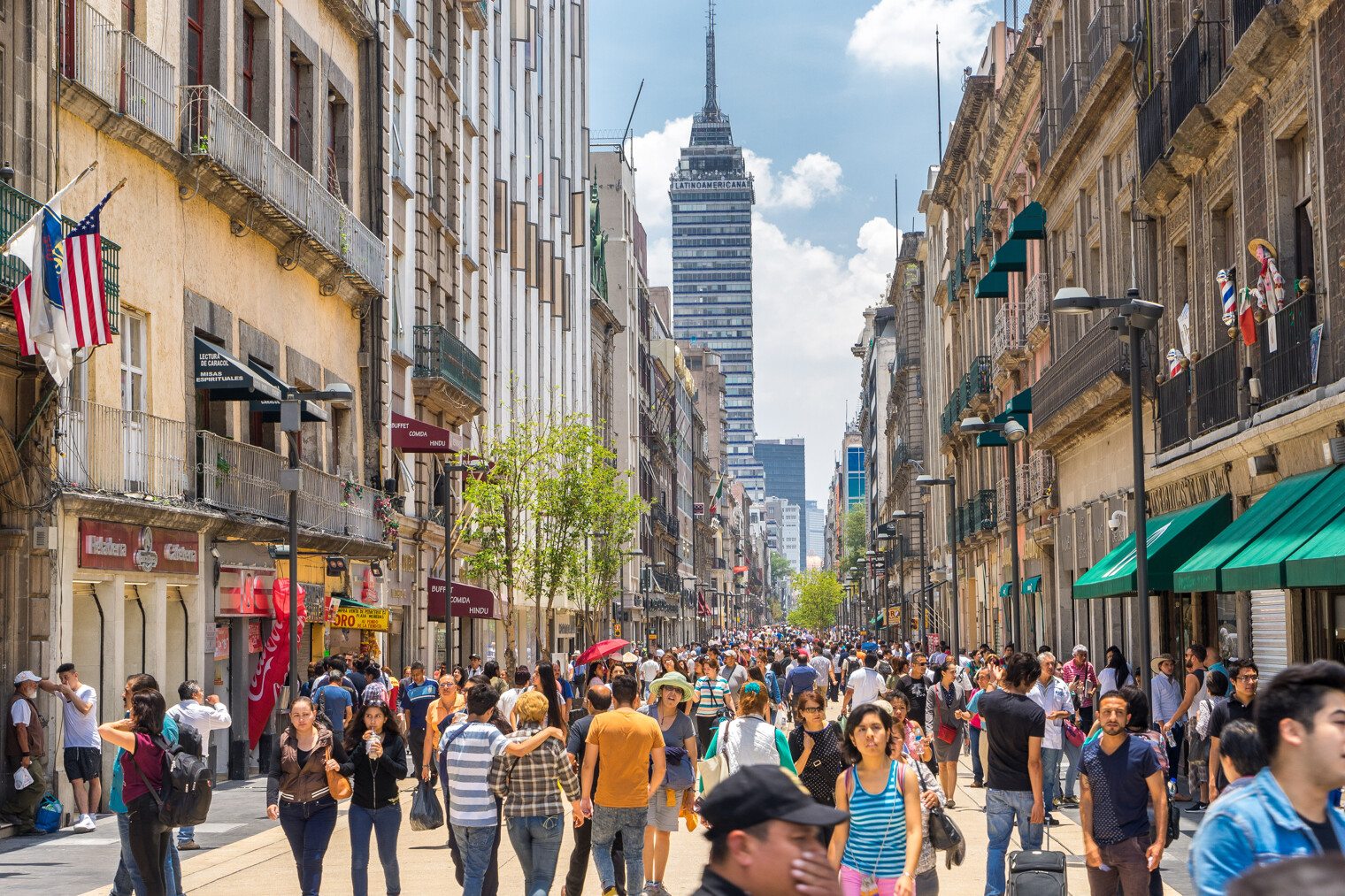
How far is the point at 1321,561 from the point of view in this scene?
46.9ft

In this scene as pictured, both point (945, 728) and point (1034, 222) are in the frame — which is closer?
point (945, 728)

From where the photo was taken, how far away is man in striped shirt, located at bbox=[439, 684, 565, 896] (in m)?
10.7

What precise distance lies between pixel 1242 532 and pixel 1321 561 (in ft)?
13.2

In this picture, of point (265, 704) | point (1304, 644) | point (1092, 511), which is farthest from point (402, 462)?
point (1304, 644)

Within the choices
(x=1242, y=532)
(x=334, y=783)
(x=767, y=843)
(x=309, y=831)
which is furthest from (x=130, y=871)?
(x=1242, y=532)

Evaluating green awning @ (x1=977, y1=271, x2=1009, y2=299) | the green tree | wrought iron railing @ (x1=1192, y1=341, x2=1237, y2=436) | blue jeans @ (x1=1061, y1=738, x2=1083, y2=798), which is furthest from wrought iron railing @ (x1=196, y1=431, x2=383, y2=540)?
the green tree

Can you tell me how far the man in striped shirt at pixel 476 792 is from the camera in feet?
35.1

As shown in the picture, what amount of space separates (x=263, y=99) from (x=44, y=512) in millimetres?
11332

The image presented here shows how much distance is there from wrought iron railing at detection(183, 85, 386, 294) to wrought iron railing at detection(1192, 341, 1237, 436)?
1464 centimetres

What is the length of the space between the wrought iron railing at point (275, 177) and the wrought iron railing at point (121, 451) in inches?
175

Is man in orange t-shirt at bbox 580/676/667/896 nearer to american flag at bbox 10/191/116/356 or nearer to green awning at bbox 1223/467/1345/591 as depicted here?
green awning at bbox 1223/467/1345/591

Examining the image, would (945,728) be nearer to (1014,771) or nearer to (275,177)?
(1014,771)

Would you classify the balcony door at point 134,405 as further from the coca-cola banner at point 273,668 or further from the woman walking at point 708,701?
the woman walking at point 708,701

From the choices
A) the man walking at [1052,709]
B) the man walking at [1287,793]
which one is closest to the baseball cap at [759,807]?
the man walking at [1287,793]
